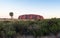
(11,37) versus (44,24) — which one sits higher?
(44,24)

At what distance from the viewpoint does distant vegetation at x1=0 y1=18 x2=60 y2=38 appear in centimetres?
1116

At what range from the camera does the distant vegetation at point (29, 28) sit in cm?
1116

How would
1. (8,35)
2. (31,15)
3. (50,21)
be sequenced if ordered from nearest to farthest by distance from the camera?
(8,35)
(50,21)
(31,15)

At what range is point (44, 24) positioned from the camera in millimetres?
11469

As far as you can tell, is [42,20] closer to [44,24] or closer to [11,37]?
[44,24]

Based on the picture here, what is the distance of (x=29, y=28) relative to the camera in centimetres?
1135

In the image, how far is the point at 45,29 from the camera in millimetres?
11328

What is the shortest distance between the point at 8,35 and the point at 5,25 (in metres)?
0.77

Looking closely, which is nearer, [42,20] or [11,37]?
[11,37]

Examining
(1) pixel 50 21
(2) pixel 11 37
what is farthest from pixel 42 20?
(2) pixel 11 37

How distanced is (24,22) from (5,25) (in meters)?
1.21

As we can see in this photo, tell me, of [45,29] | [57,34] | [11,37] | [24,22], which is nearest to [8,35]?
[11,37]

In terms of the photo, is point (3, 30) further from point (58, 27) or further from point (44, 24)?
point (58, 27)

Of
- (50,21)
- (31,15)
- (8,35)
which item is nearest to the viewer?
(8,35)
